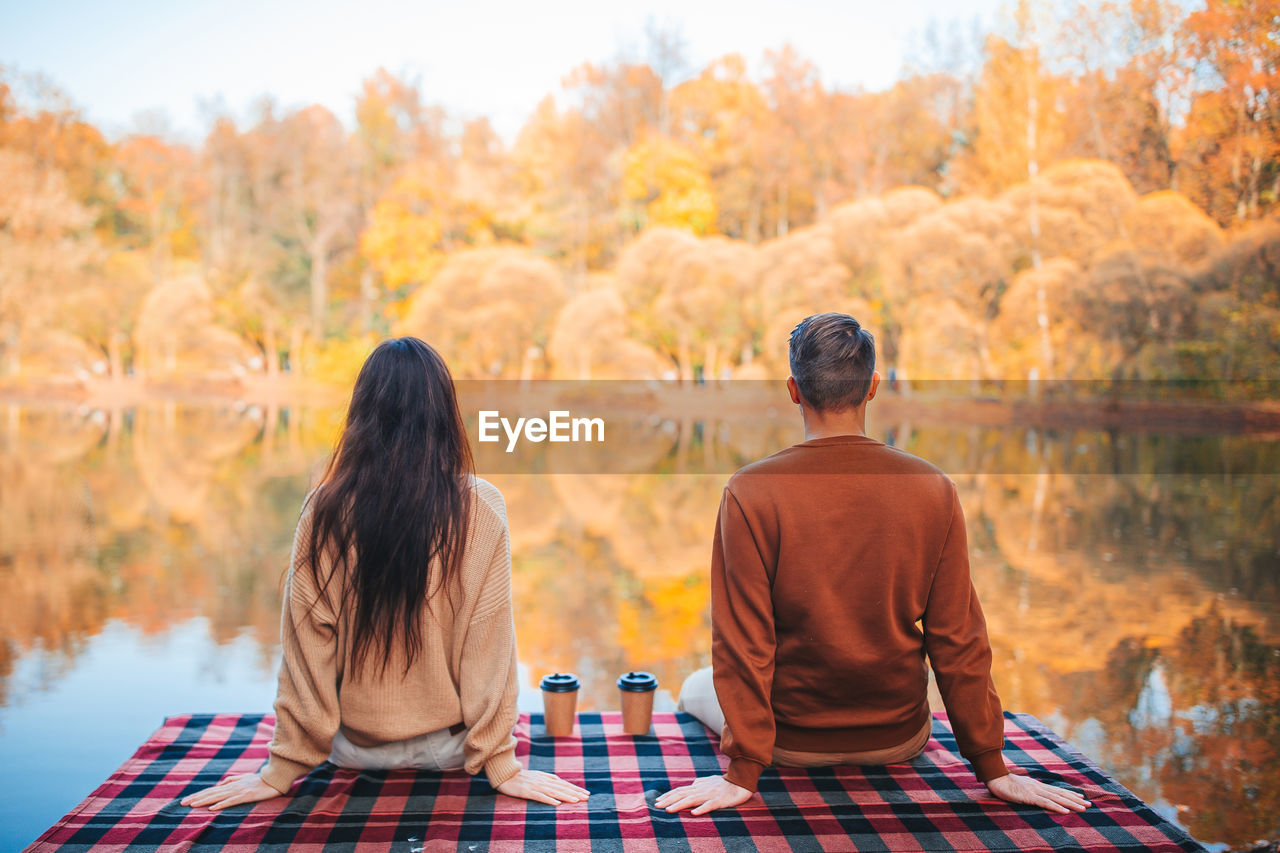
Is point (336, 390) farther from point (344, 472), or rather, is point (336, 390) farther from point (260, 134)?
point (344, 472)

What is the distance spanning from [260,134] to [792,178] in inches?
375

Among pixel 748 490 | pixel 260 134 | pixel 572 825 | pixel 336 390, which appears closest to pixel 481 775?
pixel 572 825

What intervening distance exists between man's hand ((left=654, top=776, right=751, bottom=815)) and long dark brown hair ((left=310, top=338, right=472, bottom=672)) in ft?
1.53

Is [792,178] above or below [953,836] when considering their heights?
above

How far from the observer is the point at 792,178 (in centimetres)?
1639

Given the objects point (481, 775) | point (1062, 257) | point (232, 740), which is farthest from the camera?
point (1062, 257)

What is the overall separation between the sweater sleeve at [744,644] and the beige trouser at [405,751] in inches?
18.1

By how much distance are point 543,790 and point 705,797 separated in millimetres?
268

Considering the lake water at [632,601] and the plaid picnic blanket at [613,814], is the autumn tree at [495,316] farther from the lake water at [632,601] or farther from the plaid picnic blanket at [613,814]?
the plaid picnic blanket at [613,814]

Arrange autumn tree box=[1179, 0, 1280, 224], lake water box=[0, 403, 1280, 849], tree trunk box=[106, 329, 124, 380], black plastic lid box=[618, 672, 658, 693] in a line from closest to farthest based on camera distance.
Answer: black plastic lid box=[618, 672, 658, 693] < lake water box=[0, 403, 1280, 849] < autumn tree box=[1179, 0, 1280, 224] < tree trunk box=[106, 329, 124, 380]

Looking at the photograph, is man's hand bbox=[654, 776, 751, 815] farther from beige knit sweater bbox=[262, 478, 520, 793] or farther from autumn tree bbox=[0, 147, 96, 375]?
autumn tree bbox=[0, 147, 96, 375]

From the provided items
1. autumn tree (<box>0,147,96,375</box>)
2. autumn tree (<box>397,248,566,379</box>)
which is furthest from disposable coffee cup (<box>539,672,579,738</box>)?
autumn tree (<box>0,147,96,375</box>)

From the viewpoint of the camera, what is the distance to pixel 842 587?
148 cm

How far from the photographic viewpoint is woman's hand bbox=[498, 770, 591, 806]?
1550mm
